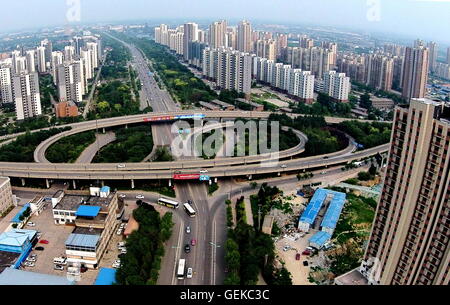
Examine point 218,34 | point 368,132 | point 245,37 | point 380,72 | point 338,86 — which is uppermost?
point 218,34

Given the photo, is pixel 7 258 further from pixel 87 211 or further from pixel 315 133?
pixel 315 133

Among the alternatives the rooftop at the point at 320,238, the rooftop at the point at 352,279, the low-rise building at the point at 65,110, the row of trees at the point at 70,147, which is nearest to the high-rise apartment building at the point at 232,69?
the low-rise building at the point at 65,110

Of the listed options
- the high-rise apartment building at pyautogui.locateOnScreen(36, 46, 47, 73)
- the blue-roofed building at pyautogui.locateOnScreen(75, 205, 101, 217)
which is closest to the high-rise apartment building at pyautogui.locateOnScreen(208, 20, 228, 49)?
the high-rise apartment building at pyautogui.locateOnScreen(36, 46, 47, 73)

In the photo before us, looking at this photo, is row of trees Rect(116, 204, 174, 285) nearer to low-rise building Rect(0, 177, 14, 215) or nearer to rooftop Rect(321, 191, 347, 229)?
low-rise building Rect(0, 177, 14, 215)

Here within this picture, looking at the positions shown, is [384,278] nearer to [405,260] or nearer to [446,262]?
[405,260]

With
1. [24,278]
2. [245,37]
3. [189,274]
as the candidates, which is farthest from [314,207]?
[245,37]
